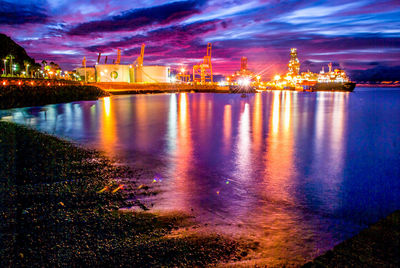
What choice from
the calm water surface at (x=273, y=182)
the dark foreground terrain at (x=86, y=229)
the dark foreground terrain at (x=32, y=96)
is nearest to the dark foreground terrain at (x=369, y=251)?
the calm water surface at (x=273, y=182)

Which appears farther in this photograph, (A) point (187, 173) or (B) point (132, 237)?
(A) point (187, 173)

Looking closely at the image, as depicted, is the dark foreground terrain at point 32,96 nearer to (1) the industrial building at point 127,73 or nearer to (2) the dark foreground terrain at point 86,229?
(2) the dark foreground terrain at point 86,229

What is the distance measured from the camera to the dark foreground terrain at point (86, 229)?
3.24 meters

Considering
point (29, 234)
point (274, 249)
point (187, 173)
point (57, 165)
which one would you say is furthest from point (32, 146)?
point (274, 249)

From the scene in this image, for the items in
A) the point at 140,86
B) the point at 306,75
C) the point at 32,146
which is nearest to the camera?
the point at 32,146

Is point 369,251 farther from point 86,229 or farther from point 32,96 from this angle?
point 32,96

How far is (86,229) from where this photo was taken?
386cm

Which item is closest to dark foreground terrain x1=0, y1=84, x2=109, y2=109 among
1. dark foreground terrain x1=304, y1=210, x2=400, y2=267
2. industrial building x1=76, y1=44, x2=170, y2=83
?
dark foreground terrain x1=304, y1=210, x2=400, y2=267

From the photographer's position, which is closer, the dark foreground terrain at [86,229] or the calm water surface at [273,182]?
the dark foreground terrain at [86,229]

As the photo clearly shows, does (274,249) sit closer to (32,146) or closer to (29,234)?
(29,234)

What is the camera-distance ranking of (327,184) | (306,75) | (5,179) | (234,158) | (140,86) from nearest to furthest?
Answer: (5,179)
(327,184)
(234,158)
(140,86)
(306,75)

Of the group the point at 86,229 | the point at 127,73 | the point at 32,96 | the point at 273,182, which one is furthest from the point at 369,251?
the point at 127,73

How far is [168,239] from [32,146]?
24.7 ft

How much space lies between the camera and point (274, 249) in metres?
3.61
